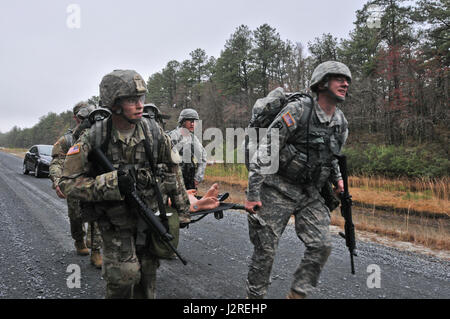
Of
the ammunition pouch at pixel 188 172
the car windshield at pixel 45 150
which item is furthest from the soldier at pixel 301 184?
the car windshield at pixel 45 150

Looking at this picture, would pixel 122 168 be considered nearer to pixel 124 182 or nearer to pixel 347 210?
pixel 124 182

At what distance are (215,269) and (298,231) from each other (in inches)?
62.4

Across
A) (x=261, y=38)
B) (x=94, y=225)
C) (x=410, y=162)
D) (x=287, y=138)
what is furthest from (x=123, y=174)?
(x=261, y=38)

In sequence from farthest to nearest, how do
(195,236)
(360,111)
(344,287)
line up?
(360,111), (195,236), (344,287)

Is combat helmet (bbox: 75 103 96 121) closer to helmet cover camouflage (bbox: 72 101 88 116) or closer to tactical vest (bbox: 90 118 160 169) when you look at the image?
helmet cover camouflage (bbox: 72 101 88 116)

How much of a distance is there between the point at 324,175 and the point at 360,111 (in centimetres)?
2635

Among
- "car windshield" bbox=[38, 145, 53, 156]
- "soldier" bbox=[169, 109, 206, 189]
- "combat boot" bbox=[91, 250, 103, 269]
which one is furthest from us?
"car windshield" bbox=[38, 145, 53, 156]

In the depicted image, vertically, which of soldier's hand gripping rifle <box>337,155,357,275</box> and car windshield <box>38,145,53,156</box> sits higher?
car windshield <box>38,145,53,156</box>

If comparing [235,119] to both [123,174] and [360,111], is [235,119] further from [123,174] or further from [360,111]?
[123,174]

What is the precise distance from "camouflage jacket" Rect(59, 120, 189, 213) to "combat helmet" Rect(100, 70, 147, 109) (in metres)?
0.24

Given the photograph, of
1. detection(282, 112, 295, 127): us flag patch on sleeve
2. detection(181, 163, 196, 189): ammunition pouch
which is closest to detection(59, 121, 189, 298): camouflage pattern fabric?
detection(282, 112, 295, 127): us flag patch on sleeve

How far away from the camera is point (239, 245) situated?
16.3 ft

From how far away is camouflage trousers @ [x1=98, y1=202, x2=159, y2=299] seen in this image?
2.17m

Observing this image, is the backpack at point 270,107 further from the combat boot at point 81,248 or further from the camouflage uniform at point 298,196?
the combat boot at point 81,248
